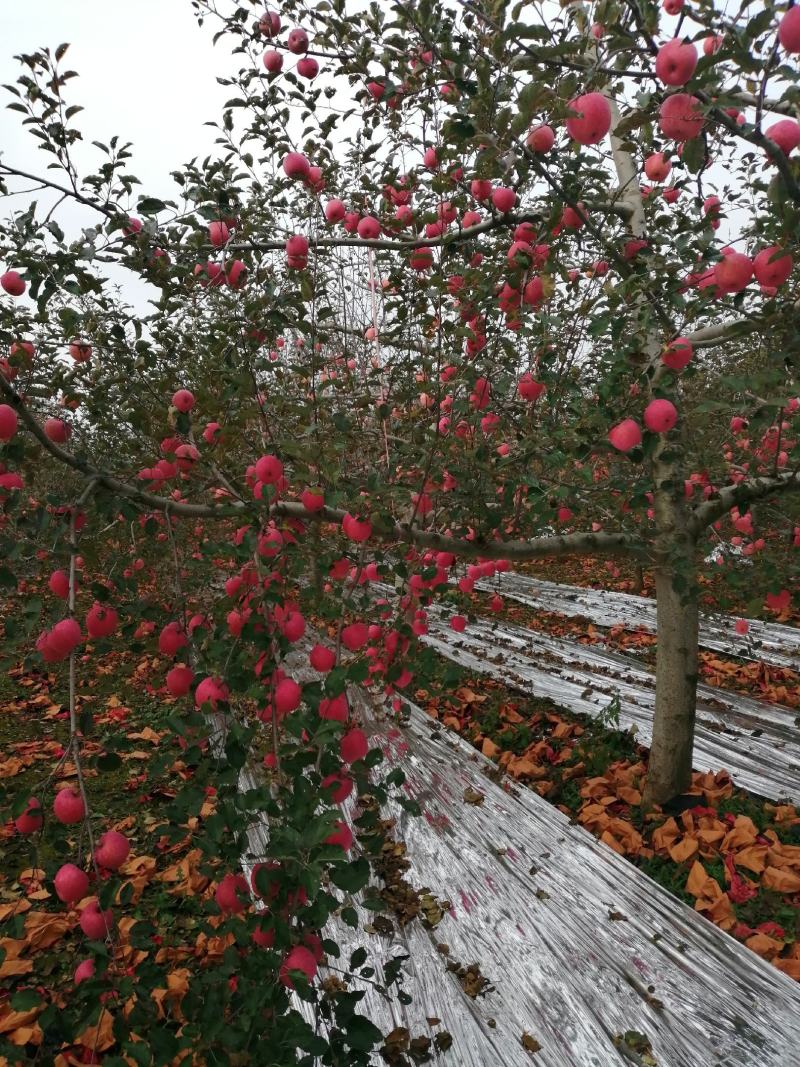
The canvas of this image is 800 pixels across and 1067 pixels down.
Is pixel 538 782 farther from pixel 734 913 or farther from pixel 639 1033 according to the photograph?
pixel 639 1033

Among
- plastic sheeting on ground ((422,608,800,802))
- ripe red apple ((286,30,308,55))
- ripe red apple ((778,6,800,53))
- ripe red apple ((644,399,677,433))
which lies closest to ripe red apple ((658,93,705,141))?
ripe red apple ((778,6,800,53))

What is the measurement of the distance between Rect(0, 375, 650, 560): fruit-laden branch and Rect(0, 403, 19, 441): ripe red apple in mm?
31

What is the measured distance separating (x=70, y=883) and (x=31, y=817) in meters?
0.17

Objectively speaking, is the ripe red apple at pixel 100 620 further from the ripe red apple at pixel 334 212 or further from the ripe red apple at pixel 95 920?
the ripe red apple at pixel 334 212

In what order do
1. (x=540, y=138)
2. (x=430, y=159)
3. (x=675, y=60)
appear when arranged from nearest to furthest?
(x=675, y=60), (x=540, y=138), (x=430, y=159)

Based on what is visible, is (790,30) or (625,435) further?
(625,435)

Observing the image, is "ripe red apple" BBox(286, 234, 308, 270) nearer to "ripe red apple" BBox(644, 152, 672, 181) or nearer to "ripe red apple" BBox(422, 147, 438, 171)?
"ripe red apple" BBox(422, 147, 438, 171)

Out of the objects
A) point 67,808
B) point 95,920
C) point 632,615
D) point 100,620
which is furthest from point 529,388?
point 632,615

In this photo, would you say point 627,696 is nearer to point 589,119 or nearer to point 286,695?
point 286,695

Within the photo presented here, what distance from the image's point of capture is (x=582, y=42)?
1.24 metres

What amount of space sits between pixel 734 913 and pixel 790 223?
2201mm

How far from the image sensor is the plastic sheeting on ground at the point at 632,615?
14.8ft

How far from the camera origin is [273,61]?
2.48 metres

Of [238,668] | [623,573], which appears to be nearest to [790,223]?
[238,668]
